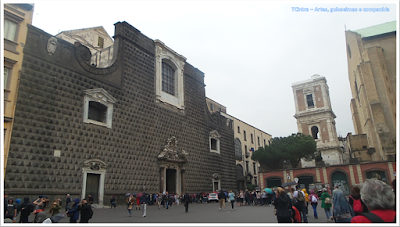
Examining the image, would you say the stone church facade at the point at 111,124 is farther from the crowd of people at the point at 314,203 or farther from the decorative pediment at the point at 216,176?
the crowd of people at the point at 314,203

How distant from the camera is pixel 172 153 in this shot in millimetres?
21344

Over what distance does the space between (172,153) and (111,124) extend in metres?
5.84

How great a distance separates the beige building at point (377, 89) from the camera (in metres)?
28.6

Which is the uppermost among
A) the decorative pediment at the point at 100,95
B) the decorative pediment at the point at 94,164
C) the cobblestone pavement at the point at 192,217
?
the decorative pediment at the point at 100,95

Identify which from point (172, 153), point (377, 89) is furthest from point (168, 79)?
point (377, 89)

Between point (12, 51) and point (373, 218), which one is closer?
point (373, 218)

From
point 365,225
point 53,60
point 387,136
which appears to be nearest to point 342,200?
point 365,225

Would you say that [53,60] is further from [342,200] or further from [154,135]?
[342,200]

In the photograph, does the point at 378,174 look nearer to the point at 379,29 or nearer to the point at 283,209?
Answer: the point at 379,29

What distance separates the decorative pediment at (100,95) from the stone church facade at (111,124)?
0.06 metres

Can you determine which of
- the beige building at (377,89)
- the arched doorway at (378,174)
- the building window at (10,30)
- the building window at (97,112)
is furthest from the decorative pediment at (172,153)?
the beige building at (377,89)

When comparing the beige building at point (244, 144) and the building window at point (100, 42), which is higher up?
the building window at point (100, 42)

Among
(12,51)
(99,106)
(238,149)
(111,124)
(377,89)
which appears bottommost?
(111,124)

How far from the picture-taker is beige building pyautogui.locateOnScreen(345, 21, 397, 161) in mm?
28641
